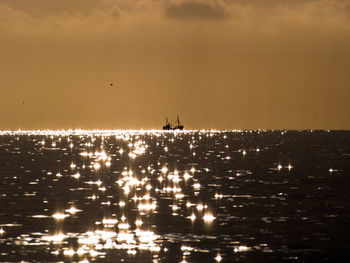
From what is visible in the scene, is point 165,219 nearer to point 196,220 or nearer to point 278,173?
point 196,220

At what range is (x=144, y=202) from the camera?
237ft

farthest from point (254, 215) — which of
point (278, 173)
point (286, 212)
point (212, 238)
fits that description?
point (278, 173)

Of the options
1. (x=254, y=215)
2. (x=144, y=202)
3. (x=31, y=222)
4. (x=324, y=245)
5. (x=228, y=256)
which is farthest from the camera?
(x=144, y=202)

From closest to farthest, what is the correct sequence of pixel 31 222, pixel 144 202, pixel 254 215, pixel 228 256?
pixel 228 256 → pixel 31 222 → pixel 254 215 → pixel 144 202

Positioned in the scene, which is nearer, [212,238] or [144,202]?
[212,238]

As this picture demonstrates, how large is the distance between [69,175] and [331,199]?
2001 inches

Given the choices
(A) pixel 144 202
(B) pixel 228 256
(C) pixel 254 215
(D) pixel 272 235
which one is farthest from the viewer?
(A) pixel 144 202

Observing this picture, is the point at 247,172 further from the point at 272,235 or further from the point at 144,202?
the point at 272,235

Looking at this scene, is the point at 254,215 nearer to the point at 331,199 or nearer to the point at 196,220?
the point at 196,220

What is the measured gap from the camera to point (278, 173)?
11500cm

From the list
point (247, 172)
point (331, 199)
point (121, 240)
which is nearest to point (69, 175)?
point (247, 172)

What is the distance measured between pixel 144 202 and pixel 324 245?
29.2 m

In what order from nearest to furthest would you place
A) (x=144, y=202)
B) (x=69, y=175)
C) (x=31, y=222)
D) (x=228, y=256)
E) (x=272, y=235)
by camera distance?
(x=228, y=256) < (x=272, y=235) < (x=31, y=222) < (x=144, y=202) < (x=69, y=175)

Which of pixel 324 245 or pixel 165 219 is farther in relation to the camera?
pixel 165 219
